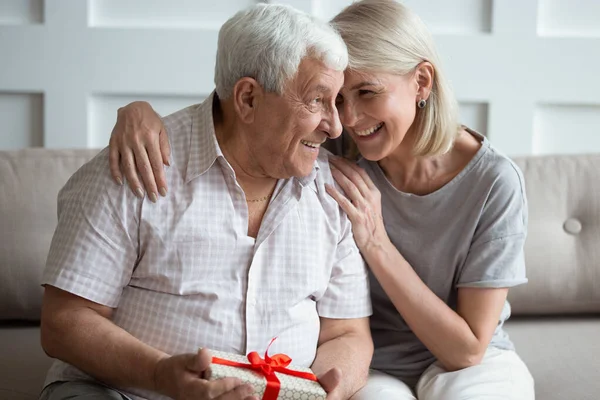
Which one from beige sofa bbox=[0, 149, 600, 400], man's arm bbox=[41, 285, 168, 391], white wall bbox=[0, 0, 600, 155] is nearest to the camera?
man's arm bbox=[41, 285, 168, 391]

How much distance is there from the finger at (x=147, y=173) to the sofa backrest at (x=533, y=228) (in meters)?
0.68

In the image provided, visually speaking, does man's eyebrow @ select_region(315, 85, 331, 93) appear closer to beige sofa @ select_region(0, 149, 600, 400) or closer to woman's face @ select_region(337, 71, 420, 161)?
woman's face @ select_region(337, 71, 420, 161)

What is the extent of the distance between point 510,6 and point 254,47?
1301mm

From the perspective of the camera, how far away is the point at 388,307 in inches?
75.9

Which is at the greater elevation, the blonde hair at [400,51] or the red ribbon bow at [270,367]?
the blonde hair at [400,51]

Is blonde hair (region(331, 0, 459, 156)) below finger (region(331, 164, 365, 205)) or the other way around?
the other way around

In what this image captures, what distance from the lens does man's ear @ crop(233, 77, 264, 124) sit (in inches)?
62.7

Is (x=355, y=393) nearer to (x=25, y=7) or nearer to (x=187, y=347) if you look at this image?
(x=187, y=347)

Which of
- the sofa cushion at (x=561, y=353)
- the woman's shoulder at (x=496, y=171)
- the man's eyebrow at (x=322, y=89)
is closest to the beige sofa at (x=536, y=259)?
the sofa cushion at (x=561, y=353)

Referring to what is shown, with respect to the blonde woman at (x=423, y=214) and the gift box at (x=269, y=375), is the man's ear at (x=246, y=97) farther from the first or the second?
the gift box at (x=269, y=375)

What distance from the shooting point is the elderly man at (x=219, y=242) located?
154 cm

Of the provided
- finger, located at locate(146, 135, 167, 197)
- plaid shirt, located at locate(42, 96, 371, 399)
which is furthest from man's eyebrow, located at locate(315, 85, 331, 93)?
finger, located at locate(146, 135, 167, 197)

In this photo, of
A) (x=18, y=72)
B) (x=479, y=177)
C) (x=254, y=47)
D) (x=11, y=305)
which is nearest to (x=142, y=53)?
(x=18, y=72)

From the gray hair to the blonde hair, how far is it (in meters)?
0.11
